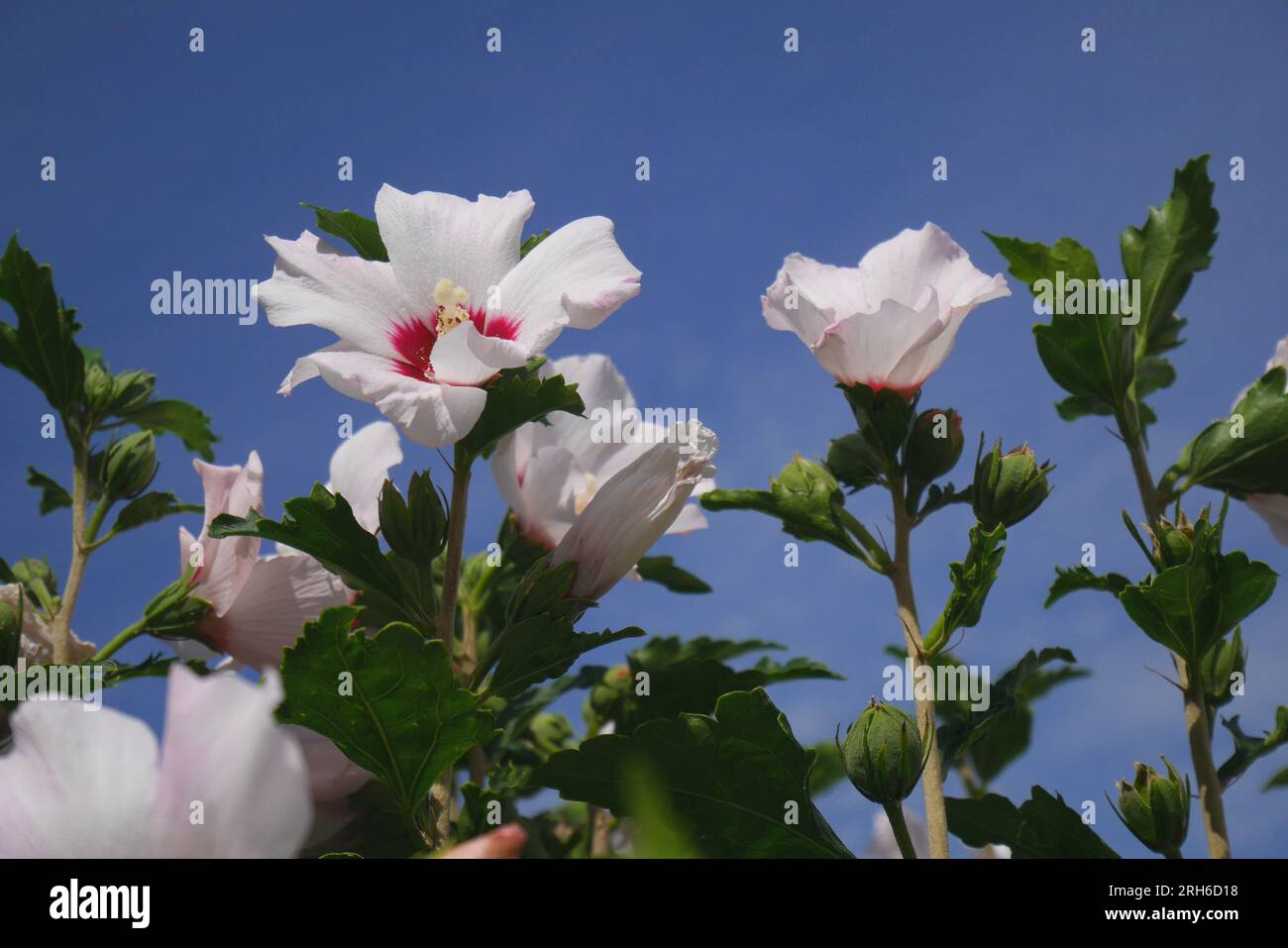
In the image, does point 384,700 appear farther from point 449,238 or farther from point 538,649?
point 449,238

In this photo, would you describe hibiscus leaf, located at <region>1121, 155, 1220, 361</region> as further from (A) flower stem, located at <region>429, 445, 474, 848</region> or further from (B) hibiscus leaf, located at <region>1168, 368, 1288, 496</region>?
(A) flower stem, located at <region>429, 445, 474, 848</region>

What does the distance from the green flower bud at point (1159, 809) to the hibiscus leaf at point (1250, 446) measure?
0.54 m

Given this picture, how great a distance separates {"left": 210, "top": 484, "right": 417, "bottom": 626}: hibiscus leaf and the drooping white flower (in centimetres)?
46

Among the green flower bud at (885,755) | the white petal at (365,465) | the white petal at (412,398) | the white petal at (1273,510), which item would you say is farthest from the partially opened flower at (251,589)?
the white petal at (1273,510)

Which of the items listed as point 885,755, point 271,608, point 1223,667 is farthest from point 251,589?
point 1223,667

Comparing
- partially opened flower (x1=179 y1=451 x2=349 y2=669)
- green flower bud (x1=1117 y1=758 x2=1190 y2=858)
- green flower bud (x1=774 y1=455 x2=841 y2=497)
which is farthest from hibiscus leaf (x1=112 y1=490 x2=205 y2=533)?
green flower bud (x1=1117 y1=758 x2=1190 y2=858)

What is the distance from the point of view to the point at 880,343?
1629 mm

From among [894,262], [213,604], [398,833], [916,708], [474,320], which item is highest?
[894,262]

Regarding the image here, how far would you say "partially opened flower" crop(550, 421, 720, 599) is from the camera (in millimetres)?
1439
